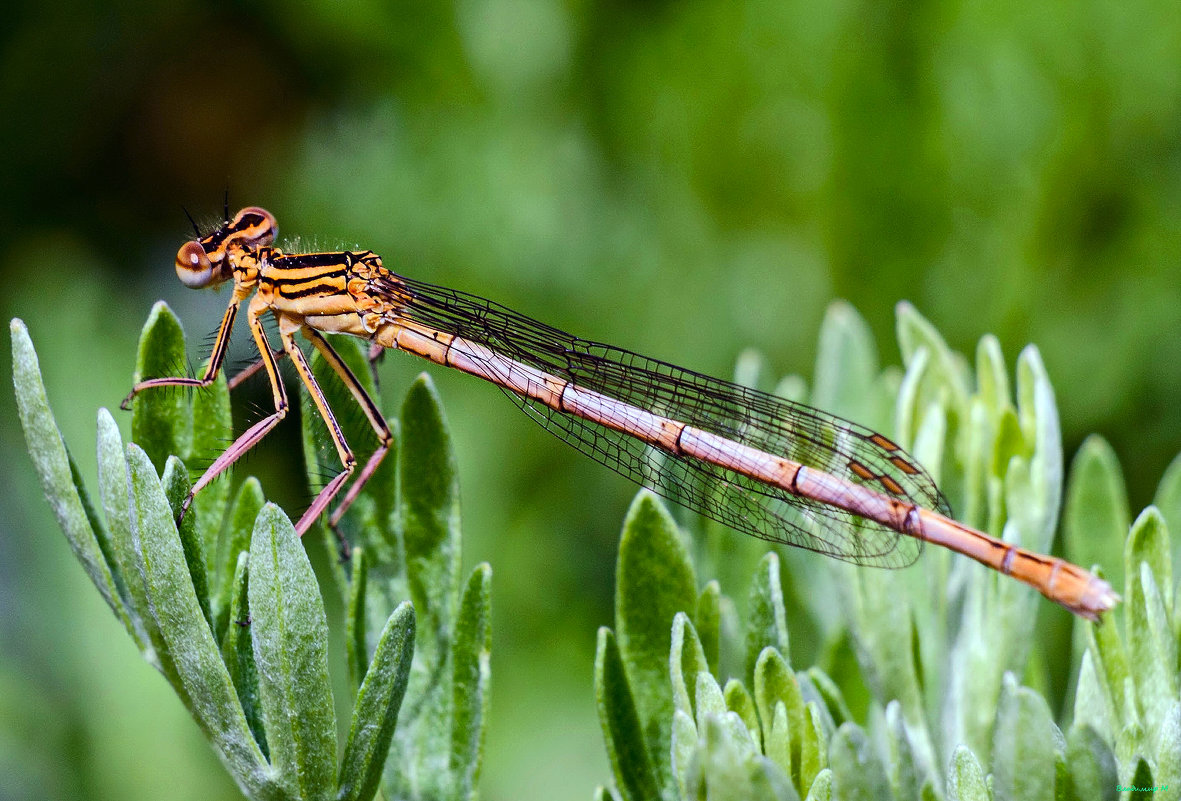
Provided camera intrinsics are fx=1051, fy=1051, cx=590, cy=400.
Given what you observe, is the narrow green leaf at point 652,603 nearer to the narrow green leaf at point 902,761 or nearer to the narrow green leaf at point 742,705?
the narrow green leaf at point 742,705

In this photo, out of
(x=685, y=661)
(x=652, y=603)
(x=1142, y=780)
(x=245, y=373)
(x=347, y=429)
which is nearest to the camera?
(x=1142, y=780)

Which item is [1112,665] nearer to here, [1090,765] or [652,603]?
[1090,765]

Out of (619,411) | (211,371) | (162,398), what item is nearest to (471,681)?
(162,398)

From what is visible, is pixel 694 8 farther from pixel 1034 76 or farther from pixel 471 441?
pixel 471 441

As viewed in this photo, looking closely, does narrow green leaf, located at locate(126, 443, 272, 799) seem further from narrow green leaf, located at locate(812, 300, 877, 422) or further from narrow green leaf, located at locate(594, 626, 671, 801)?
narrow green leaf, located at locate(812, 300, 877, 422)

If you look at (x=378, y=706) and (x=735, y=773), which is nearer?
(x=735, y=773)

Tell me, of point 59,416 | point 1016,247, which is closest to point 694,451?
point 1016,247
